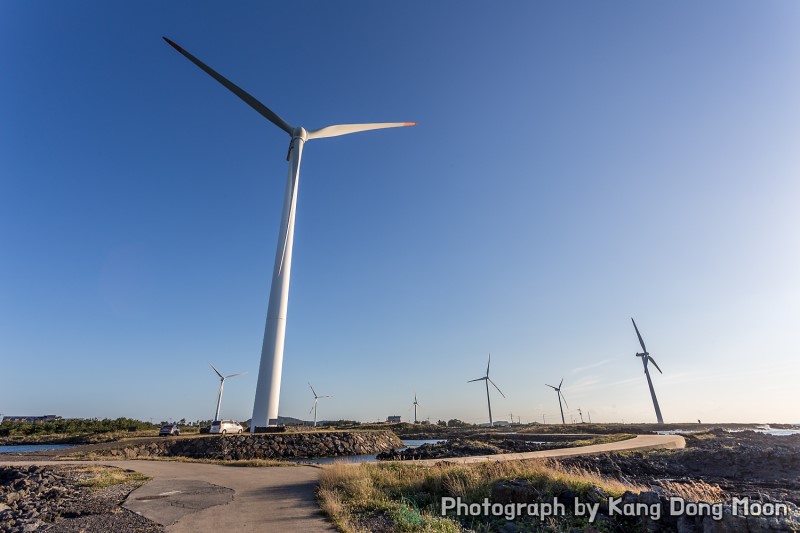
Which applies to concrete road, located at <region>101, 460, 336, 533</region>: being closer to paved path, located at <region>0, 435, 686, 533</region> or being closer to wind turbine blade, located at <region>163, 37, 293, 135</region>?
paved path, located at <region>0, 435, 686, 533</region>

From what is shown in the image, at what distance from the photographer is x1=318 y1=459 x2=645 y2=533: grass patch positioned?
10.2 m

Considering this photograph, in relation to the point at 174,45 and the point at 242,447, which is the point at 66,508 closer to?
the point at 242,447

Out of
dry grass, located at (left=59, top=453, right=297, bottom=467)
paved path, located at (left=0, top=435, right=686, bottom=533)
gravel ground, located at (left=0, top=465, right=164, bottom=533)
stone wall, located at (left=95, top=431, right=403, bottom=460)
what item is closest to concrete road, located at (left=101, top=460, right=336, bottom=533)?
paved path, located at (left=0, top=435, right=686, bottom=533)

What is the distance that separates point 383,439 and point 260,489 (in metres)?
40.9

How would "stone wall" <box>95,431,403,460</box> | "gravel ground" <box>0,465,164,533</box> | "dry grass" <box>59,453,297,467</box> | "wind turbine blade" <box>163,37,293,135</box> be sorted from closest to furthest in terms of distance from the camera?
"gravel ground" <box>0,465,164,533</box> < "dry grass" <box>59,453,297,467</box> < "stone wall" <box>95,431,403,460</box> < "wind turbine blade" <box>163,37,293,135</box>

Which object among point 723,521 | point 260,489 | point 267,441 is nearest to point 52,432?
point 267,441

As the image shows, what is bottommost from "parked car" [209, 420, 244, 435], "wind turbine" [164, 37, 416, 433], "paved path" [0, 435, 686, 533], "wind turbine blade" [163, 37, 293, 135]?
"paved path" [0, 435, 686, 533]

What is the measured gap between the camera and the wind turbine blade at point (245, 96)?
46000 mm

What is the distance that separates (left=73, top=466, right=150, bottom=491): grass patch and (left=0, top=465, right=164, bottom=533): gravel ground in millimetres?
164

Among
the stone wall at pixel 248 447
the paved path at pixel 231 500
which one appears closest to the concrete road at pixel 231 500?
the paved path at pixel 231 500

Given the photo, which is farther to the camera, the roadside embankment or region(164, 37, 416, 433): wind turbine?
region(164, 37, 416, 433): wind turbine

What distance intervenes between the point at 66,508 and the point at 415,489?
11.3 metres

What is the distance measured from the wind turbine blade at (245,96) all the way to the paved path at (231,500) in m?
42.5

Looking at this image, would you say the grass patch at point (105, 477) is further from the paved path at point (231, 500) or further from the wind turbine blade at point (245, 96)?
the wind turbine blade at point (245, 96)
